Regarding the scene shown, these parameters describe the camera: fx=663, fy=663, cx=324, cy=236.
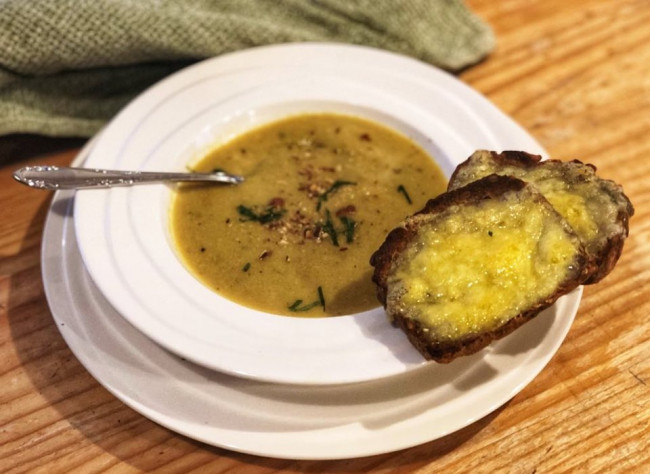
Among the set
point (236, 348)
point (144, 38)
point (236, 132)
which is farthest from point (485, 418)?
point (144, 38)

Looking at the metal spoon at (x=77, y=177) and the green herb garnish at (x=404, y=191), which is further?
the green herb garnish at (x=404, y=191)

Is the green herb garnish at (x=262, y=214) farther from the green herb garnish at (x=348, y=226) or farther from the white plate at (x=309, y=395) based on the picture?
the white plate at (x=309, y=395)

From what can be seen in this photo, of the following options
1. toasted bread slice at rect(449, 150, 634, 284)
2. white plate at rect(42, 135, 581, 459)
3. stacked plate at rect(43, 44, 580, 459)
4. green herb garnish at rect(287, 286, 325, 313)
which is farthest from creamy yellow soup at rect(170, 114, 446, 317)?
toasted bread slice at rect(449, 150, 634, 284)

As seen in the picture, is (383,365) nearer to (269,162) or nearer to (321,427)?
(321,427)

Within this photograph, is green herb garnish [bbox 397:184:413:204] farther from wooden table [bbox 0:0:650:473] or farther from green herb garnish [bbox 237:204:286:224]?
wooden table [bbox 0:0:650:473]

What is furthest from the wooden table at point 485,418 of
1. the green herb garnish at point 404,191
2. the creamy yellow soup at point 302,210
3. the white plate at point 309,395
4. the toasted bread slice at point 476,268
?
the green herb garnish at point 404,191

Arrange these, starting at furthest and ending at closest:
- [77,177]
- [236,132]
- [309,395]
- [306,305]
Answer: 1. [236,132]
2. [77,177]
3. [306,305]
4. [309,395]

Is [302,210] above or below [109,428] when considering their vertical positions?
above

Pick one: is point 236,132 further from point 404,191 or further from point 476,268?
point 476,268
